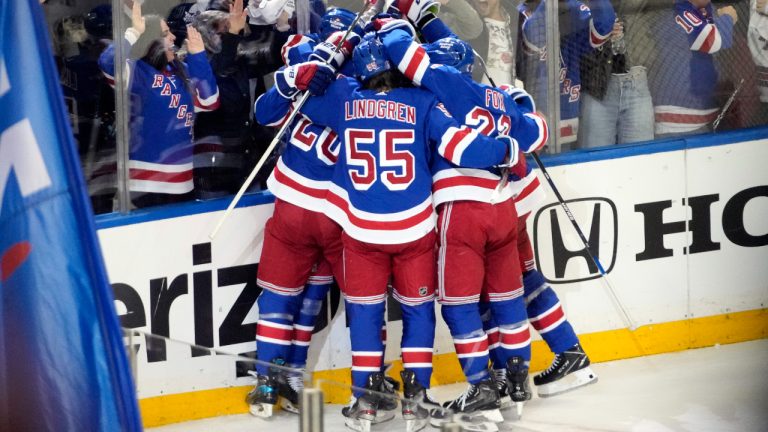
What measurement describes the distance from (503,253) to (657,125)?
1.12 m

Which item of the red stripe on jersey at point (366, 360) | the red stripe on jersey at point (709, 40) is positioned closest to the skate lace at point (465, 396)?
the red stripe on jersey at point (366, 360)

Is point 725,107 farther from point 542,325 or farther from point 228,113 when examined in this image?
point 228,113

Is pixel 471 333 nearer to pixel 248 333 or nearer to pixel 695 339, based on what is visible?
pixel 248 333

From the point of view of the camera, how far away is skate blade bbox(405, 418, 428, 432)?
116 inches

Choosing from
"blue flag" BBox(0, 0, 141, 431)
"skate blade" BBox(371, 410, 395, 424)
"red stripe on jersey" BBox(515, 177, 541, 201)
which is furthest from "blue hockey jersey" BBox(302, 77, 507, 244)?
"blue flag" BBox(0, 0, 141, 431)

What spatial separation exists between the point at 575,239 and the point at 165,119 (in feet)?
5.49

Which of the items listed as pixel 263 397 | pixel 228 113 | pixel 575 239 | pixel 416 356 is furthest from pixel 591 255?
pixel 263 397

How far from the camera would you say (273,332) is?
185 inches

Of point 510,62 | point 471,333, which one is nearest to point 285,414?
point 471,333

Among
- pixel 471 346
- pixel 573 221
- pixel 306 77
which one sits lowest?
pixel 471 346

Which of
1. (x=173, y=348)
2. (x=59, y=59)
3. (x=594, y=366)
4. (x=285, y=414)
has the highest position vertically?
(x=59, y=59)

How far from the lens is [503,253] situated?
15.3ft

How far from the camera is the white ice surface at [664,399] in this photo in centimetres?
466

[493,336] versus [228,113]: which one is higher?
[228,113]
